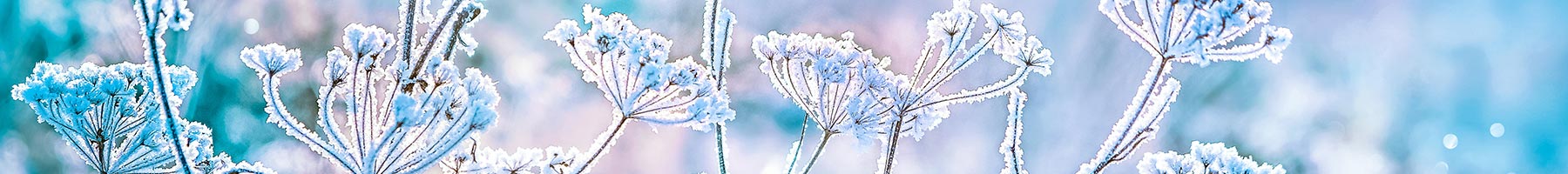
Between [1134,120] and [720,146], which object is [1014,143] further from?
[720,146]

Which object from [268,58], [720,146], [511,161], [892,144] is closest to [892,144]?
[892,144]

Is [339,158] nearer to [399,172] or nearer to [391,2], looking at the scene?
[399,172]

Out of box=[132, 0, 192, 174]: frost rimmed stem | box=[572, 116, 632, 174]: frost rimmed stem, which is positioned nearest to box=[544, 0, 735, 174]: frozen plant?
box=[572, 116, 632, 174]: frost rimmed stem

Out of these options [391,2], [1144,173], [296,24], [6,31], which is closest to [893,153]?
[1144,173]

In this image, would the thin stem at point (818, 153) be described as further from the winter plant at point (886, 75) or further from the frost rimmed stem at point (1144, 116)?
the frost rimmed stem at point (1144, 116)

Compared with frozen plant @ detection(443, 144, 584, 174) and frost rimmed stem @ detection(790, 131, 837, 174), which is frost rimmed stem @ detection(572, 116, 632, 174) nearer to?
frozen plant @ detection(443, 144, 584, 174)

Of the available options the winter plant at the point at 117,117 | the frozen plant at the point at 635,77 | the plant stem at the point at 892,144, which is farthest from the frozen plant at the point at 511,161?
the plant stem at the point at 892,144
